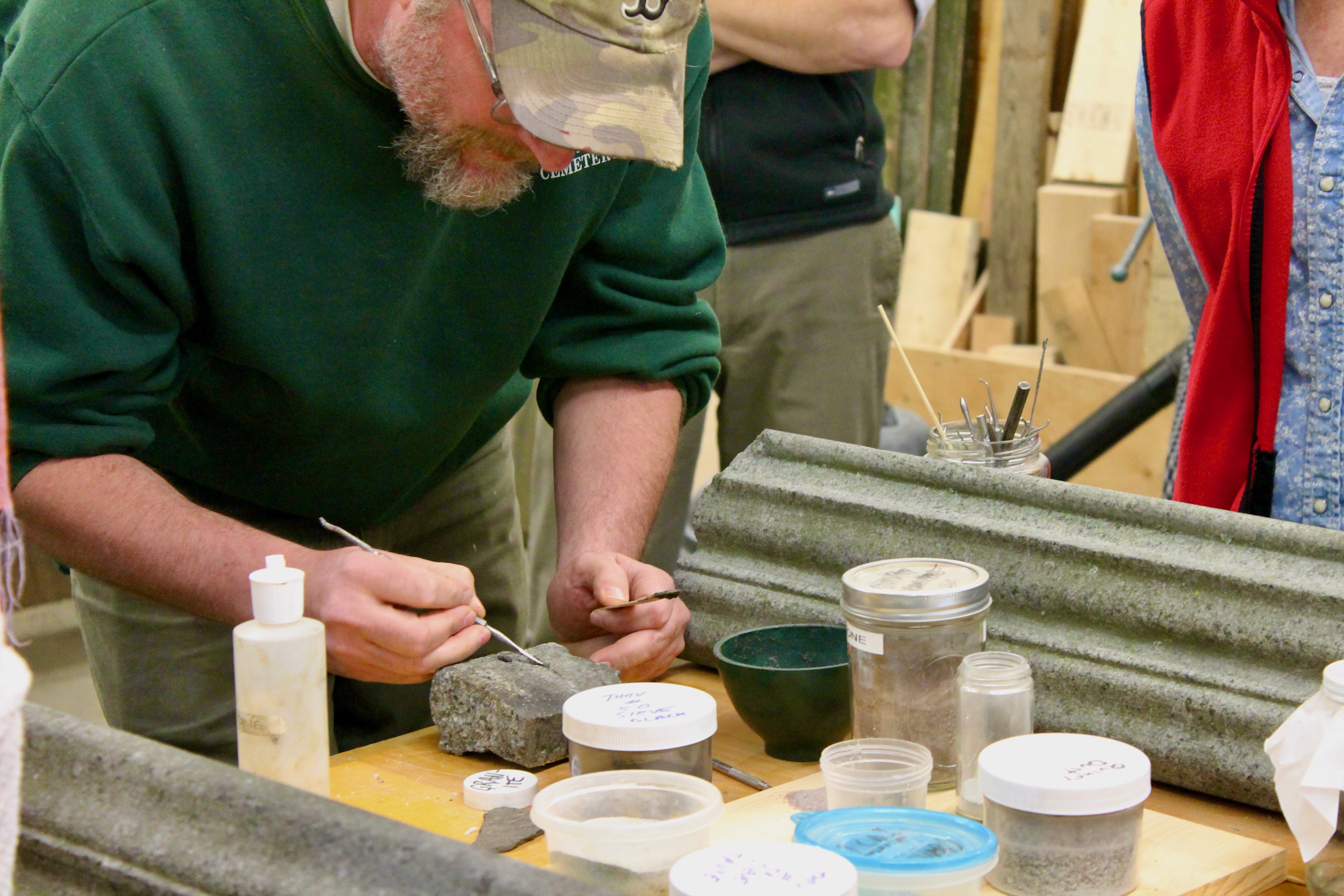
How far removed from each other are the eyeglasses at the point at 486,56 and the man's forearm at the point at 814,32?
3.70 ft

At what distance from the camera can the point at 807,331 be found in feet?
8.70

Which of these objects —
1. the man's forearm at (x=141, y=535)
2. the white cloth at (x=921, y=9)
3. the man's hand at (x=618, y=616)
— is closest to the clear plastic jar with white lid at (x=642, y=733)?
the man's hand at (x=618, y=616)

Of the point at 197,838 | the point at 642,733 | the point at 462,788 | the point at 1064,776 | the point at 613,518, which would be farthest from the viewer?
the point at 613,518

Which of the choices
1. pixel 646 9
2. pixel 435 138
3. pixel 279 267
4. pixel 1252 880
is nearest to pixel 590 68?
pixel 646 9

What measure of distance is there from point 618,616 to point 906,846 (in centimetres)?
53

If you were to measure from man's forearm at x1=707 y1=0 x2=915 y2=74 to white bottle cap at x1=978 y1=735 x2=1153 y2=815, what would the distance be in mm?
1595

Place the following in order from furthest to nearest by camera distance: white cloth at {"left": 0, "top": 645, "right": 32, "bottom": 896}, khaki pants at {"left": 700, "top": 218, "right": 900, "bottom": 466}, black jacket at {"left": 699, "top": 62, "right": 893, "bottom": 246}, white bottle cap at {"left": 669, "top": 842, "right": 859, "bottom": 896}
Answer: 1. khaki pants at {"left": 700, "top": 218, "right": 900, "bottom": 466}
2. black jacket at {"left": 699, "top": 62, "right": 893, "bottom": 246}
3. white bottle cap at {"left": 669, "top": 842, "right": 859, "bottom": 896}
4. white cloth at {"left": 0, "top": 645, "right": 32, "bottom": 896}

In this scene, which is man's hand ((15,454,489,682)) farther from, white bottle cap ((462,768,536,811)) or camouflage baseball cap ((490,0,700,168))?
camouflage baseball cap ((490,0,700,168))

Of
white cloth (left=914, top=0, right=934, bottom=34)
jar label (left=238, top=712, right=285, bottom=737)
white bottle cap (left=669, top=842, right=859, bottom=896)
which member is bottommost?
white bottle cap (left=669, top=842, right=859, bottom=896)

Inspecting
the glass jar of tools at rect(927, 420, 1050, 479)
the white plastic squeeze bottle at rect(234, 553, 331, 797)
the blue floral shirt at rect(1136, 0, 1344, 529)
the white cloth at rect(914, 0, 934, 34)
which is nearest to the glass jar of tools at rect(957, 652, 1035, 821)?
the glass jar of tools at rect(927, 420, 1050, 479)

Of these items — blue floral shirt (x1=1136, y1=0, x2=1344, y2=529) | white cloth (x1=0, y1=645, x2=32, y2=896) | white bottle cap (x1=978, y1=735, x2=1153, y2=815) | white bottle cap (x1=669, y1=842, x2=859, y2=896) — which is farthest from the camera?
blue floral shirt (x1=1136, y1=0, x2=1344, y2=529)

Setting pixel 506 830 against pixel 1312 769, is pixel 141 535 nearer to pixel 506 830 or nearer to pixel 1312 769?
pixel 506 830

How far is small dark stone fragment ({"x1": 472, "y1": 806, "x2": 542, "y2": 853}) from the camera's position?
3.60 ft

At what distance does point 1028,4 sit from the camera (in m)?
4.40
